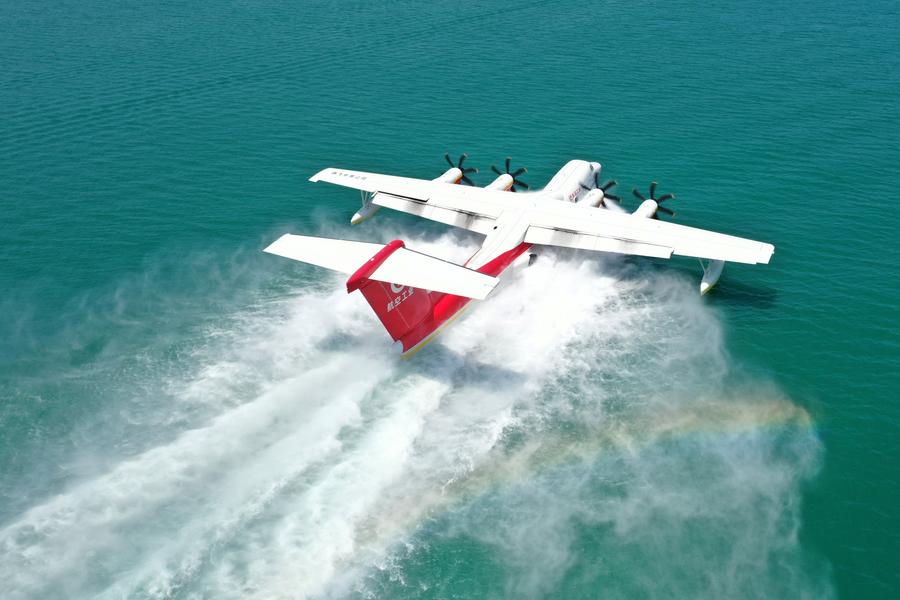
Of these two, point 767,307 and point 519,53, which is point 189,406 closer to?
point 767,307

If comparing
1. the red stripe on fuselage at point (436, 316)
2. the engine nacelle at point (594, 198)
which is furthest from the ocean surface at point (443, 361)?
the engine nacelle at point (594, 198)

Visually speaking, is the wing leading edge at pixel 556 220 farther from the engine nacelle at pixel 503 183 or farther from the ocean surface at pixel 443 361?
the ocean surface at pixel 443 361

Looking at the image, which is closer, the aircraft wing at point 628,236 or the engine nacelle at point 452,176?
the aircraft wing at point 628,236

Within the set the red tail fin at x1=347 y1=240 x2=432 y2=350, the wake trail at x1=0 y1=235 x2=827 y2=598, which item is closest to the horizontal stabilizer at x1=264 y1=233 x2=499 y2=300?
the red tail fin at x1=347 y1=240 x2=432 y2=350

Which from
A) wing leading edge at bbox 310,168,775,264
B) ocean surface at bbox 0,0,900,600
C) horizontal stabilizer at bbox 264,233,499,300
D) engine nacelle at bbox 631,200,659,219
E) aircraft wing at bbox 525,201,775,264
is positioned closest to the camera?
ocean surface at bbox 0,0,900,600

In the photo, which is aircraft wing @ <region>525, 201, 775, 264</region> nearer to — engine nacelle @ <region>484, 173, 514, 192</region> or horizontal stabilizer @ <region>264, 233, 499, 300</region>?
engine nacelle @ <region>484, 173, 514, 192</region>

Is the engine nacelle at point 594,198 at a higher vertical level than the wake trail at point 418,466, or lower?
higher

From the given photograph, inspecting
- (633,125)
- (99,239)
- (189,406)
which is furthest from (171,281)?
(633,125)
